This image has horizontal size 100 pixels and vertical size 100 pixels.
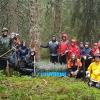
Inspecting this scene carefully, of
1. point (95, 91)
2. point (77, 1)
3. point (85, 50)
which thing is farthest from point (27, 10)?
point (95, 91)

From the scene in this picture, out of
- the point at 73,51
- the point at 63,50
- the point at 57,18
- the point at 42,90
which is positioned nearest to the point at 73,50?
the point at 73,51

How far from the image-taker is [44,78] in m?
17.3

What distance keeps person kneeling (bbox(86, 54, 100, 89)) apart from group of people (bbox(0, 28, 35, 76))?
2.61 metres

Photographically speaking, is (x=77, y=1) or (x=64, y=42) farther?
(x=77, y=1)

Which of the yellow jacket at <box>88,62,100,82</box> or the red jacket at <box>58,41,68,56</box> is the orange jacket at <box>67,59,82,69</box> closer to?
the red jacket at <box>58,41,68,56</box>

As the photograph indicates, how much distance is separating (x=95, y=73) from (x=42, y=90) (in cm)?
292

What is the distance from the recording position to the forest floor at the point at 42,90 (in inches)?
527

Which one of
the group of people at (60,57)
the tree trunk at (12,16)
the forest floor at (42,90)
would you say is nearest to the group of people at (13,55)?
the group of people at (60,57)

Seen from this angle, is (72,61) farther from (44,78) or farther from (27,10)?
(27,10)

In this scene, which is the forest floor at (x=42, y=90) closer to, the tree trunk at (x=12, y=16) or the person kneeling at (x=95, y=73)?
the person kneeling at (x=95, y=73)

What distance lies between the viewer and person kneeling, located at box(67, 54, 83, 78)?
18.3m

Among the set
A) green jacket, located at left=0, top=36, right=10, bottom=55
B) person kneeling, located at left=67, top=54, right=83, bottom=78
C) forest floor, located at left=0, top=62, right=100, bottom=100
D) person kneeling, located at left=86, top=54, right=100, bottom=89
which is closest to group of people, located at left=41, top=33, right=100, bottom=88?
person kneeling, located at left=67, top=54, right=83, bottom=78

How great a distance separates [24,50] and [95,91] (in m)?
4.45

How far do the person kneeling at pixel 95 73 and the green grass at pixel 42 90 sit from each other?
538mm
